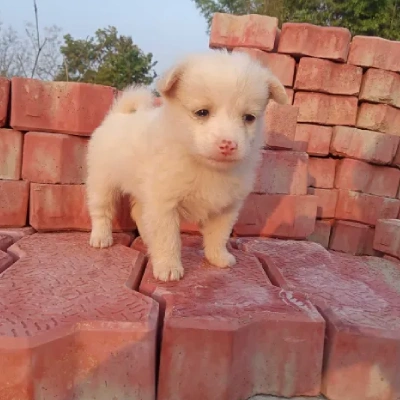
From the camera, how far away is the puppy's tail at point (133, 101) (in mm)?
2824

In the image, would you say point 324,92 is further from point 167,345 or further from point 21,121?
point 167,345

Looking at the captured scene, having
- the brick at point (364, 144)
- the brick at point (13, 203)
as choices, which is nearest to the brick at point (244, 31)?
the brick at point (364, 144)

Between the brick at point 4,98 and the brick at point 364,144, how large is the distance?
10.7ft

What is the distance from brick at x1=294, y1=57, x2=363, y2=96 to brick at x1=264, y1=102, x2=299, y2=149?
4.70 feet

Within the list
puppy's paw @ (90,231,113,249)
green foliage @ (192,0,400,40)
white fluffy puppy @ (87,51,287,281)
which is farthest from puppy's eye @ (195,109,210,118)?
green foliage @ (192,0,400,40)

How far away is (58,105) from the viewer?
2.92 meters

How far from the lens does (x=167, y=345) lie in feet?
5.41

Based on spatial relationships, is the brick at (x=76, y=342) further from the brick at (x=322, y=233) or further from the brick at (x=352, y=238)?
the brick at (x=352, y=238)

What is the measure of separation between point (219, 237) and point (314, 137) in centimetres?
267

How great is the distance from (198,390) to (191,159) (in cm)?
102

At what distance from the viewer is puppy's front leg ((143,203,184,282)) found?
6.98ft

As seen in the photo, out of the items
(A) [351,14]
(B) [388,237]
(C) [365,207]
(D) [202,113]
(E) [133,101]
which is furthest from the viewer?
(A) [351,14]

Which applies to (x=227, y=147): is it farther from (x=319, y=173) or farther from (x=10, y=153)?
(x=319, y=173)

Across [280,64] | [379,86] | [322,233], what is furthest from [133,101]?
[379,86]
